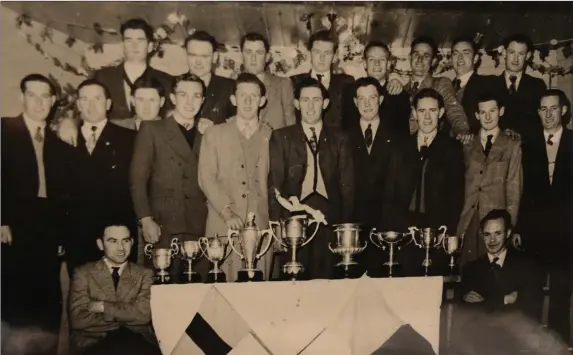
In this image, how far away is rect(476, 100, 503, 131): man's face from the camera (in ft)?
8.04

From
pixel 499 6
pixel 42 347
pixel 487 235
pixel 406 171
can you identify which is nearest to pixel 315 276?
pixel 406 171

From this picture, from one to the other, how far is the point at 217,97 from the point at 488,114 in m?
1.06

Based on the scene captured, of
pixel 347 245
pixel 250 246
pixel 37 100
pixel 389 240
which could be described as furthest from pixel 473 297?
pixel 37 100

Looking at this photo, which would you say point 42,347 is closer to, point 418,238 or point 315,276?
point 315,276

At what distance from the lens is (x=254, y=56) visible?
2.34m

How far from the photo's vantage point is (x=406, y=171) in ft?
7.94

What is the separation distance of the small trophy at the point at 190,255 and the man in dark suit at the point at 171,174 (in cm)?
3

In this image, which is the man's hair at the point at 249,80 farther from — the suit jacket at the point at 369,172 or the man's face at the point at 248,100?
the suit jacket at the point at 369,172

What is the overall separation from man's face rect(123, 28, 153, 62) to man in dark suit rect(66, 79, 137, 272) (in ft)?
0.51

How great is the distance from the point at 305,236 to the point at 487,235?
2.38 feet

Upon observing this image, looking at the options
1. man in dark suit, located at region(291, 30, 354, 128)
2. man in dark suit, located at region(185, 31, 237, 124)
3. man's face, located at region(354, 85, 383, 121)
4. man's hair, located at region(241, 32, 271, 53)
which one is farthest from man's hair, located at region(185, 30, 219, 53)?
man's face, located at region(354, 85, 383, 121)

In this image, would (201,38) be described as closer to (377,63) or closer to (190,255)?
(377,63)

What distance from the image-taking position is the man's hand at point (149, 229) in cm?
230

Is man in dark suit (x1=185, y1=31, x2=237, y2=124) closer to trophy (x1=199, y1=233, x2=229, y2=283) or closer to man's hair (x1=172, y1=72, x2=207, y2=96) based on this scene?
man's hair (x1=172, y1=72, x2=207, y2=96)
